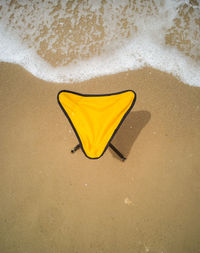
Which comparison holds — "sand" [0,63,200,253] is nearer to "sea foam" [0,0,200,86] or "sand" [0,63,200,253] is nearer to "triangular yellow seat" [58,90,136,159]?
"sea foam" [0,0,200,86]

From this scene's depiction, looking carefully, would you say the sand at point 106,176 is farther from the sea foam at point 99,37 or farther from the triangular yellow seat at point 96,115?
the triangular yellow seat at point 96,115

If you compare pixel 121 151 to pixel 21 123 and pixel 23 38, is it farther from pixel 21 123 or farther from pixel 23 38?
pixel 23 38

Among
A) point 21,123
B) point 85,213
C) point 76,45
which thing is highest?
point 76,45

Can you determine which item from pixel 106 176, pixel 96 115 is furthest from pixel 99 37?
pixel 106 176

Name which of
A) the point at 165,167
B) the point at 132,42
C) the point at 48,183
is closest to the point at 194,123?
the point at 165,167

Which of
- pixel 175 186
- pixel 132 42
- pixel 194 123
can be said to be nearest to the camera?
pixel 175 186

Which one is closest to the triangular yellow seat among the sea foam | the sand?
the sand

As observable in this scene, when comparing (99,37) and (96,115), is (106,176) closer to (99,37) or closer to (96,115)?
(96,115)
